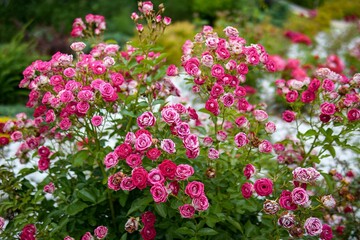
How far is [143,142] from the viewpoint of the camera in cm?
163

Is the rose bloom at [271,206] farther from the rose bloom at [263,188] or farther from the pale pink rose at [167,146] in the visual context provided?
the pale pink rose at [167,146]

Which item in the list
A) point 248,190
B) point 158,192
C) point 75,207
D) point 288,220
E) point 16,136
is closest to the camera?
point 158,192

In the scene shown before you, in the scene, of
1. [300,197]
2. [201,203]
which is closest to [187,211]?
[201,203]

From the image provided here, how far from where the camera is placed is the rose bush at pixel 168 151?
1.69 m

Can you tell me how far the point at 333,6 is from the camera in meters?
12.1

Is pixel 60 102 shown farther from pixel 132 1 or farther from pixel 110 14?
pixel 132 1

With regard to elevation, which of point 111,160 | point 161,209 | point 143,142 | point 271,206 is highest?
point 143,142

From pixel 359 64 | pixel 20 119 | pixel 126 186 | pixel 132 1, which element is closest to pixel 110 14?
pixel 132 1

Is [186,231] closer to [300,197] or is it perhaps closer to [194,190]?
[194,190]

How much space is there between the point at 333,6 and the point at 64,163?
11526 mm

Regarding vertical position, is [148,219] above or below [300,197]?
below

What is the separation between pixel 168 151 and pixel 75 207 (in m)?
0.64

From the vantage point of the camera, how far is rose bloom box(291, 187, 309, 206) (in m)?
1.62

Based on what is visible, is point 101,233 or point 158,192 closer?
point 158,192
